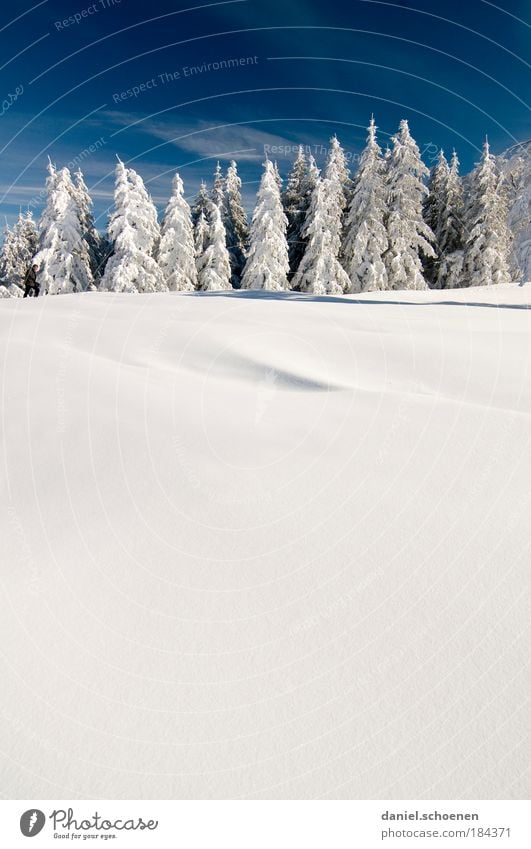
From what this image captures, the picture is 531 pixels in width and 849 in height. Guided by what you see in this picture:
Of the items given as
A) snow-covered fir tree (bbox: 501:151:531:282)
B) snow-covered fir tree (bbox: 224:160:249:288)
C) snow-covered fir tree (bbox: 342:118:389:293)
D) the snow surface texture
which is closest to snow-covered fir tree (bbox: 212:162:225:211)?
snow-covered fir tree (bbox: 224:160:249:288)

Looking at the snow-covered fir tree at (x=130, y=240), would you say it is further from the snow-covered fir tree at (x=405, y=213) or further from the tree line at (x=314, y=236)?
the snow-covered fir tree at (x=405, y=213)

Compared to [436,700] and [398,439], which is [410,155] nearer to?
[398,439]

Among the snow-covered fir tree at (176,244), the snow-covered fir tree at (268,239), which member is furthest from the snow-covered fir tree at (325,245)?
the snow-covered fir tree at (176,244)

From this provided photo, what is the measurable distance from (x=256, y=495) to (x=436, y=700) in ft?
6.65

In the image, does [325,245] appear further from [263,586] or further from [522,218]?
[263,586]

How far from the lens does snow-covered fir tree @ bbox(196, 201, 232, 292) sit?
34.7 metres

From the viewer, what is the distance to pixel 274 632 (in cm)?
286

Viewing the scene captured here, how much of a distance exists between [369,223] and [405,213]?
2518 mm

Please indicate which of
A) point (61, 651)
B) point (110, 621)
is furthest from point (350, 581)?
point (61, 651)

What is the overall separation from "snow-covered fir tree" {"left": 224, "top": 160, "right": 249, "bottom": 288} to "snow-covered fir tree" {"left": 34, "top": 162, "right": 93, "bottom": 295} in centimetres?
1232

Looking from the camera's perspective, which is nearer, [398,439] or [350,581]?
[350,581]

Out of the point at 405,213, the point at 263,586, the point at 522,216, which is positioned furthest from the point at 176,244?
the point at 263,586

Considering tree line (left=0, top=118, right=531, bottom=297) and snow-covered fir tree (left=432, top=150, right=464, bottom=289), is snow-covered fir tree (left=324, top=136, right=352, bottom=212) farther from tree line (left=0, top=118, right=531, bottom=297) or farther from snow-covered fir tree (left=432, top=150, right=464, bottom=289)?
snow-covered fir tree (left=432, top=150, right=464, bottom=289)

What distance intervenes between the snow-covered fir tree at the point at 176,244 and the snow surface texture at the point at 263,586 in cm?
2939
